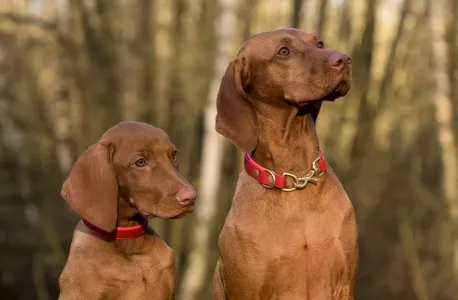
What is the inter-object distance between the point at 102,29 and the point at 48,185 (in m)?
3.63

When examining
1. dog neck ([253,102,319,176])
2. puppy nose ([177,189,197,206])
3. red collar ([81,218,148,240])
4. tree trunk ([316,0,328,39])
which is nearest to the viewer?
puppy nose ([177,189,197,206])

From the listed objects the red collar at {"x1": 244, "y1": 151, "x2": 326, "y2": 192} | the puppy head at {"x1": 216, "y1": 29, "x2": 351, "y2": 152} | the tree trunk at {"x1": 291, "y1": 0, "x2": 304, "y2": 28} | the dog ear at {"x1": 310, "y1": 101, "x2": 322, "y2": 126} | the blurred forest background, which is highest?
the puppy head at {"x1": 216, "y1": 29, "x2": 351, "y2": 152}

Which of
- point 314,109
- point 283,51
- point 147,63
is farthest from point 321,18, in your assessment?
point 283,51

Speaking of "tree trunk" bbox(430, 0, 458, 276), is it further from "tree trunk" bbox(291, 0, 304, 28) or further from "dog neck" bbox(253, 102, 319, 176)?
"dog neck" bbox(253, 102, 319, 176)

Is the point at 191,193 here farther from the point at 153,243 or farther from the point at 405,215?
the point at 405,215

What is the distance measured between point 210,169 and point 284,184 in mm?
4398

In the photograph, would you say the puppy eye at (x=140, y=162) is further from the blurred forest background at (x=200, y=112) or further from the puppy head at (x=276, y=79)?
the blurred forest background at (x=200, y=112)

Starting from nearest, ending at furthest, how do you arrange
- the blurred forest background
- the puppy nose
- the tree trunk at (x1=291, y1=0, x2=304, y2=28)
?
1. the puppy nose
2. the blurred forest background
3. the tree trunk at (x1=291, y1=0, x2=304, y2=28)

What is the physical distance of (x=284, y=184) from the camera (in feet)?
17.1

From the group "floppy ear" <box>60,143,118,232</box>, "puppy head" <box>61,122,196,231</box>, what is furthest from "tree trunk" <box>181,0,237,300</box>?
"floppy ear" <box>60,143,118,232</box>

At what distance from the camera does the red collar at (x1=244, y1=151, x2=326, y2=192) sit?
5219 mm

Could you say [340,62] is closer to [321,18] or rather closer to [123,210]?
[123,210]

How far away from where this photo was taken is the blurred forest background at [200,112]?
1195 centimetres

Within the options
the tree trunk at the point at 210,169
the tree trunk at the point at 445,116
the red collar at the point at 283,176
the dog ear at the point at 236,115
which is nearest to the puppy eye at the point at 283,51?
the dog ear at the point at 236,115
